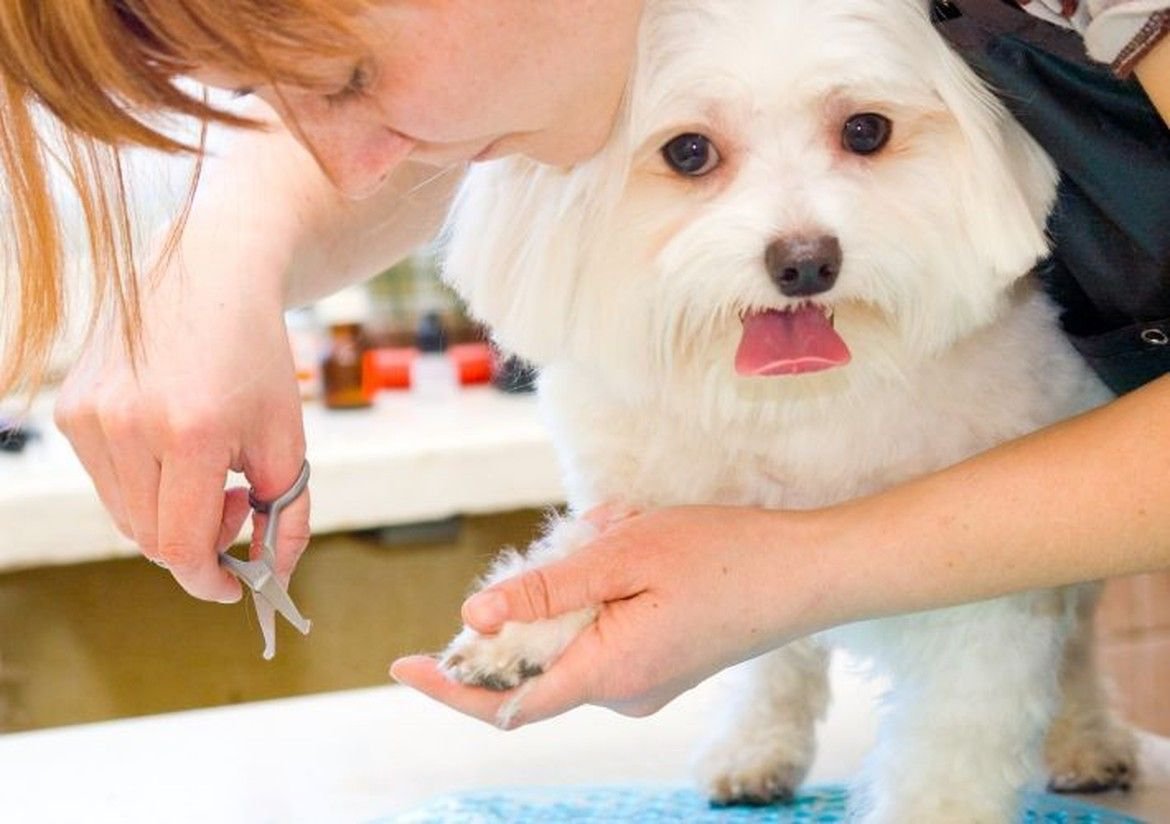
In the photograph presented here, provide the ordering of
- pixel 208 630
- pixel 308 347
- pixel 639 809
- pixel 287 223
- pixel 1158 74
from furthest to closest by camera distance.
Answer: pixel 308 347
pixel 208 630
pixel 639 809
pixel 287 223
pixel 1158 74

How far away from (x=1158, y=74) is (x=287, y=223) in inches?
21.9

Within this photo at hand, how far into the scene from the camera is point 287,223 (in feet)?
3.93

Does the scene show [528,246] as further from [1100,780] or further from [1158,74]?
[1100,780]

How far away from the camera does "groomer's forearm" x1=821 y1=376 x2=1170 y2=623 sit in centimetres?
98

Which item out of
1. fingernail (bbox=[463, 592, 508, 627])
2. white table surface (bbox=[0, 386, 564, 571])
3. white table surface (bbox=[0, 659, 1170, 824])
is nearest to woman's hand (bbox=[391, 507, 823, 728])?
fingernail (bbox=[463, 592, 508, 627])

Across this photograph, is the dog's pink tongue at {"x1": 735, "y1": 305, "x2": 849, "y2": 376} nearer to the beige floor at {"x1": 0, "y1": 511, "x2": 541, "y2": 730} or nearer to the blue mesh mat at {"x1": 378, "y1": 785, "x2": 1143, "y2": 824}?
the blue mesh mat at {"x1": 378, "y1": 785, "x2": 1143, "y2": 824}

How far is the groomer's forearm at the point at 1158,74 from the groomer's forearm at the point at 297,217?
0.51 m

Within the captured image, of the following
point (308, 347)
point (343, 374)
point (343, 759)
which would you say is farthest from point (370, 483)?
point (343, 759)

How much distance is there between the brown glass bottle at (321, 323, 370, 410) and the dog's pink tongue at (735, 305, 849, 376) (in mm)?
1299

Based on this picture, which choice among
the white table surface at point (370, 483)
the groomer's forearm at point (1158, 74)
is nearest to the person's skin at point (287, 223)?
the groomer's forearm at point (1158, 74)

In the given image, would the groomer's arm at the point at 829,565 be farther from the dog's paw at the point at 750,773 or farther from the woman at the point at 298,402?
the dog's paw at the point at 750,773

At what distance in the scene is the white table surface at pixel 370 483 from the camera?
6.69 feet

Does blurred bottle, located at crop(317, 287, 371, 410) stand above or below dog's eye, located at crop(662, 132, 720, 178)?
below

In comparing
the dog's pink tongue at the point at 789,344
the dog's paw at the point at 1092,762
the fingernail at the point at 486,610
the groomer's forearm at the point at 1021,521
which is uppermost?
the dog's pink tongue at the point at 789,344
